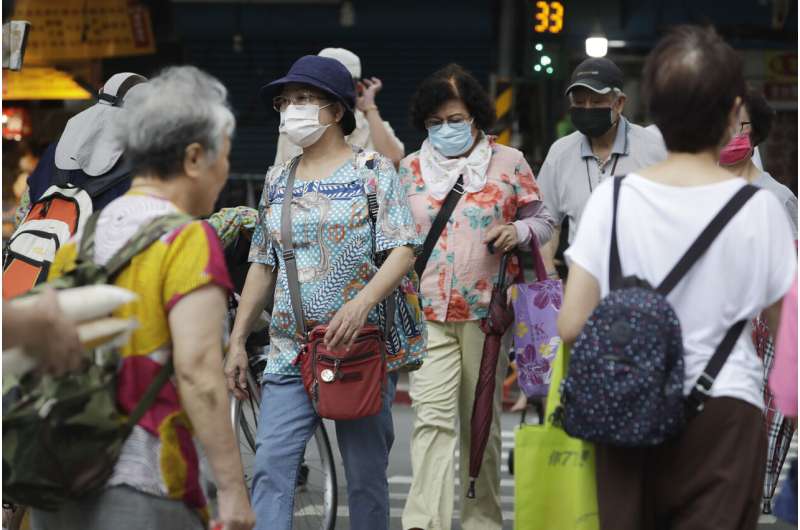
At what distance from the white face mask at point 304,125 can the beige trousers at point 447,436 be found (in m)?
1.53

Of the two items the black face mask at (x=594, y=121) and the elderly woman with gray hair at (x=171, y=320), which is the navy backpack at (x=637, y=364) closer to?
the elderly woman with gray hair at (x=171, y=320)

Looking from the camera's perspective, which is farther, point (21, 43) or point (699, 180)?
point (21, 43)

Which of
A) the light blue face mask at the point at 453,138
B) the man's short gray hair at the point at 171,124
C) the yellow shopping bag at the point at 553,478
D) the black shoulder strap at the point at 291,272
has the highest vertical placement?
the man's short gray hair at the point at 171,124

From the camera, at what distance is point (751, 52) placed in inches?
675

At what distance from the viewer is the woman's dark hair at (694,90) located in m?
3.68

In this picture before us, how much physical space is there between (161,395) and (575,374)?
39.9 inches

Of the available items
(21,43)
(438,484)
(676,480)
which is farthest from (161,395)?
(21,43)

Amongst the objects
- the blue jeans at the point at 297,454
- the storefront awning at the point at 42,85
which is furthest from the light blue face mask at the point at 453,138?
the storefront awning at the point at 42,85

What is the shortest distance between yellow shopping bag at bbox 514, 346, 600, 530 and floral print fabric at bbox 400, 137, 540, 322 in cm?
238

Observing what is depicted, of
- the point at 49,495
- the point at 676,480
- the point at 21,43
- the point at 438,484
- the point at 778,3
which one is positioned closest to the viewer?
the point at 49,495

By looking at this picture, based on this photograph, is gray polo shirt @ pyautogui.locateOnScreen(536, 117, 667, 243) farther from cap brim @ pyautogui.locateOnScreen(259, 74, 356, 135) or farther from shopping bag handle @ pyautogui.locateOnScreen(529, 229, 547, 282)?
cap brim @ pyautogui.locateOnScreen(259, 74, 356, 135)

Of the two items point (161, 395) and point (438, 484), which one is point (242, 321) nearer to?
point (438, 484)

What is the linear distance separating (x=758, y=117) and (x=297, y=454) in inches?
94.1

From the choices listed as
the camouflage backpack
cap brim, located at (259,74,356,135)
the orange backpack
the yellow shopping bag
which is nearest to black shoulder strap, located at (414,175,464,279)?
cap brim, located at (259,74,356,135)
